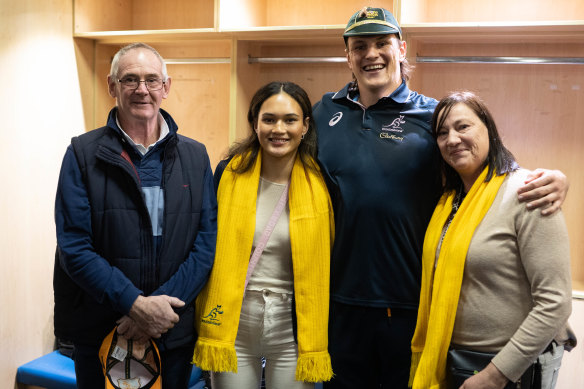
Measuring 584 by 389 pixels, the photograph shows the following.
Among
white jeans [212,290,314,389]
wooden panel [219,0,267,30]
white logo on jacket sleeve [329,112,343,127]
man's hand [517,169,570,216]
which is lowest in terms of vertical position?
white jeans [212,290,314,389]

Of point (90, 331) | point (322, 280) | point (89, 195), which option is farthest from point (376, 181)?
point (90, 331)

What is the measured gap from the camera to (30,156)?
3.05 m

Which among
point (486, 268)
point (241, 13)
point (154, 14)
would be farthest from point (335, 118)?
point (154, 14)

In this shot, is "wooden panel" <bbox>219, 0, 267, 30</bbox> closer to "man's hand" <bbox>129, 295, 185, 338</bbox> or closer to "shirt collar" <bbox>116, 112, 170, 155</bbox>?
"shirt collar" <bbox>116, 112, 170, 155</bbox>

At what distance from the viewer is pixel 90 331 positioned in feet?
6.34

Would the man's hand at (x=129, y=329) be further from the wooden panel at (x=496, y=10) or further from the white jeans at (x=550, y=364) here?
the wooden panel at (x=496, y=10)

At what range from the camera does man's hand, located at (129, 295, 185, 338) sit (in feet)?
6.08

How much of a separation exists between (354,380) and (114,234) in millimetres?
966

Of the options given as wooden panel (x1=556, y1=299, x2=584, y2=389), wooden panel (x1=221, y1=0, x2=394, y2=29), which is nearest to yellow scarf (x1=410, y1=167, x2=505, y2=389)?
wooden panel (x1=556, y1=299, x2=584, y2=389)

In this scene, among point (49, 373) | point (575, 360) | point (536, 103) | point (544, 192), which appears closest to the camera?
point (544, 192)

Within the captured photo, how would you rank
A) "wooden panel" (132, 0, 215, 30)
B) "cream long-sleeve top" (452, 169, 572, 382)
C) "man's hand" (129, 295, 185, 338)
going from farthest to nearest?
"wooden panel" (132, 0, 215, 30) < "man's hand" (129, 295, 185, 338) < "cream long-sleeve top" (452, 169, 572, 382)

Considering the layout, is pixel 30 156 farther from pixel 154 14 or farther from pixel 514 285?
pixel 514 285

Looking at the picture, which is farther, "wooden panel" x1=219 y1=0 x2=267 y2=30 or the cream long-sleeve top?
"wooden panel" x1=219 y1=0 x2=267 y2=30

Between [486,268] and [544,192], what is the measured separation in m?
0.27
